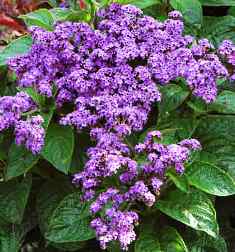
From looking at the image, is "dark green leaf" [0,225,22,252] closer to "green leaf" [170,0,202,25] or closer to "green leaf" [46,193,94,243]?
"green leaf" [46,193,94,243]

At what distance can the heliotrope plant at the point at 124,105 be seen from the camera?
2055 mm

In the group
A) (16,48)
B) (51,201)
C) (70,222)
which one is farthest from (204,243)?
(16,48)

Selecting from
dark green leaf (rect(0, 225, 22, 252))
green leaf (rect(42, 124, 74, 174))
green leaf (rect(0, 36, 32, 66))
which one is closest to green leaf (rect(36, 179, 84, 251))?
dark green leaf (rect(0, 225, 22, 252))

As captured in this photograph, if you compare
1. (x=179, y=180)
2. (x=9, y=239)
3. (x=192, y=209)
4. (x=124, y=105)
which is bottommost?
(x=9, y=239)

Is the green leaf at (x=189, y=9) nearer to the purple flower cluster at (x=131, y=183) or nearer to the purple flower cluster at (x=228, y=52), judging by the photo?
the purple flower cluster at (x=228, y=52)

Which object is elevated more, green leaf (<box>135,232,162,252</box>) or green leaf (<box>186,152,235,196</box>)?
green leaf (<box>186,152,235,196</box>)

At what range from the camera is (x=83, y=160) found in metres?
2.44

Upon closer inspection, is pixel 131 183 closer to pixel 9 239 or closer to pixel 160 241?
pixel 160 241

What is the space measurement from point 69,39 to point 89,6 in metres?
0.42

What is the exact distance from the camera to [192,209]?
2172mm

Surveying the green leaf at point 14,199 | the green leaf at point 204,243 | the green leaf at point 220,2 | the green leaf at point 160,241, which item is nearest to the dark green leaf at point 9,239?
the green leaf at point 14,199

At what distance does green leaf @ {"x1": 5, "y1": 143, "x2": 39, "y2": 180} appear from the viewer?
230 cm

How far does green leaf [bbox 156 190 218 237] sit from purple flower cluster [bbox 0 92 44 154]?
0.47 m

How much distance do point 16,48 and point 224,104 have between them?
3.28 feet
